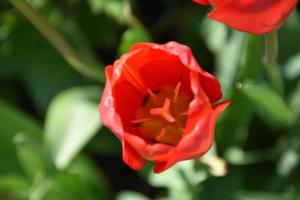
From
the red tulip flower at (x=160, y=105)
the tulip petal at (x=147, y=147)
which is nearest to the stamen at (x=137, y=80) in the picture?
the red tulip flower at (x=160, y=105)

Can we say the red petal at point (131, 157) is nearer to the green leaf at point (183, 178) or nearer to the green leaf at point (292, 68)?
the green leaf at point (183, 178)

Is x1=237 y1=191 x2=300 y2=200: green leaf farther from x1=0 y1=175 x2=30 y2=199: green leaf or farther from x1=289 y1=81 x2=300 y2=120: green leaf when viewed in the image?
x1=0 y1=175 x2=30 y2=199: green leaf

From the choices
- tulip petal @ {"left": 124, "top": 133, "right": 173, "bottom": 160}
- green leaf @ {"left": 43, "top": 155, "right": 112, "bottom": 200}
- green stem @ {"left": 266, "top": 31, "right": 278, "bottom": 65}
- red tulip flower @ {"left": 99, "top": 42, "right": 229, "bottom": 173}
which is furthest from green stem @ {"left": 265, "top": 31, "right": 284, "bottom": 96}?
green leaf @ {"left": 43, "top": 155, "right": 112, "bottom": 200}

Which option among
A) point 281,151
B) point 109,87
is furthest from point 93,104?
point 109,87

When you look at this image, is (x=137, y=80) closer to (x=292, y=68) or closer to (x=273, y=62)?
(x=273, y=62)

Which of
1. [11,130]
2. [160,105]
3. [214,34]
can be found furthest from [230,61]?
[11,130]

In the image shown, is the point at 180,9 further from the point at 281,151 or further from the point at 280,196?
the point at 280,196
